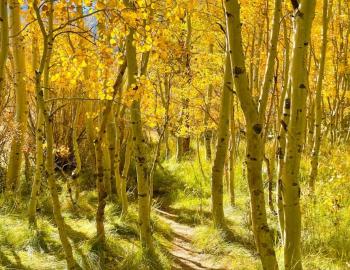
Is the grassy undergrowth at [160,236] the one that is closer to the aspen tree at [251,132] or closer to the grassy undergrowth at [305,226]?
the grassy undergrowth at [305,226]

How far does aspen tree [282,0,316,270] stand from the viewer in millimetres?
3430

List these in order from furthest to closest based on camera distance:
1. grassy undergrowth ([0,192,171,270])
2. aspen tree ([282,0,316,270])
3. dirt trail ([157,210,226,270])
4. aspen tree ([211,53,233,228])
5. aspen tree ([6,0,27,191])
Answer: aspen tree ([6,0,27,191])
aspen tree ([211,53,233,228])
dirt trail ([157,210,226,270])
grassy undergrowth ([0,192,171,270])
aspen tree ([282,0,316,270])

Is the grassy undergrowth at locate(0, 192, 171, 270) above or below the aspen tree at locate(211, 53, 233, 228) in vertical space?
below

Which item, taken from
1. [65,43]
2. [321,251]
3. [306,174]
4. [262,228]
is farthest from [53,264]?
[306,174]

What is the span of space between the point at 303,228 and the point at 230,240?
3.76 feet

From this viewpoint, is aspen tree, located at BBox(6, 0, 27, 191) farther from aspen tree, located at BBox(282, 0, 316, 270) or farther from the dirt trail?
aspen tree, located at BBox(282, 0, 316, 270)

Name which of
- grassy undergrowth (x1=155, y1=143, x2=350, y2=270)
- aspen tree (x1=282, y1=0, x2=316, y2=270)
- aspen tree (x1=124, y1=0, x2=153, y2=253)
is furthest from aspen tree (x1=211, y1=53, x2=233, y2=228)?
aspen tree (x1=282, y1=0, x2=316, y2=270)

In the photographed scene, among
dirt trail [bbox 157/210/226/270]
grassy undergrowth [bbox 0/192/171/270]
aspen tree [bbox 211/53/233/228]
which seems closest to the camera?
grassy undergrowth [bbox 0/192/171/270]

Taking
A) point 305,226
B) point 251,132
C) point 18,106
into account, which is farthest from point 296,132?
point 18,106

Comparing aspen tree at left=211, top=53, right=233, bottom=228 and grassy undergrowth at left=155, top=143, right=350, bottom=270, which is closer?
grassy undergrowth at left=155, top=143, right=350, bottom=270

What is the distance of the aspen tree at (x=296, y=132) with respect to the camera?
3430 millimetres

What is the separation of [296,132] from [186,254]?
129 inches

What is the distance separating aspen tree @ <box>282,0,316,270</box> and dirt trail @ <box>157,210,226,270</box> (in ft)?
6.77

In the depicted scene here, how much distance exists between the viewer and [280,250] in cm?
498
